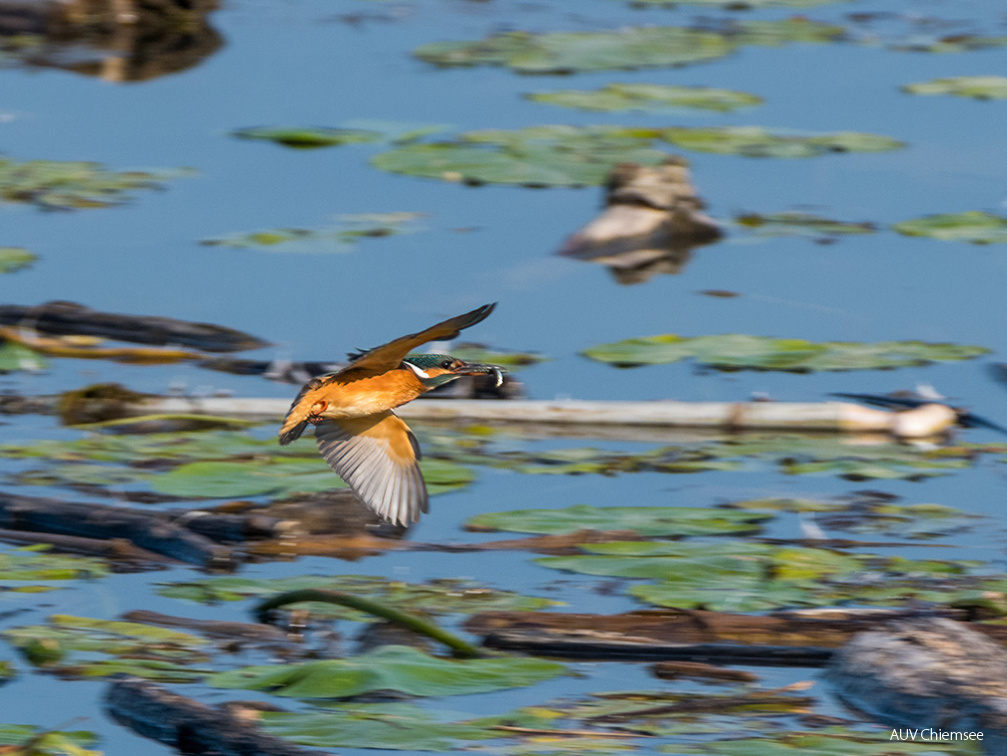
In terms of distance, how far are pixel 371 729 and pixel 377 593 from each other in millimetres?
965

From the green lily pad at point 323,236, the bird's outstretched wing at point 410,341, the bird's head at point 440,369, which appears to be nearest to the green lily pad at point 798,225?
the green lily pad at point 323,236

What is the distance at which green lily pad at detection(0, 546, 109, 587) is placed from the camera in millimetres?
4426

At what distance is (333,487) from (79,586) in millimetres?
965

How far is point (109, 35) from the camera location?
40.7 ft

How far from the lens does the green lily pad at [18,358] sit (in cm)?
641

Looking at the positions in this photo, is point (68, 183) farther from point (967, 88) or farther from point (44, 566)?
point (967, 88)

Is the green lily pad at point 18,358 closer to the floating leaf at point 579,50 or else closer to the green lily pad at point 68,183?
the green lily pad at point 68,183

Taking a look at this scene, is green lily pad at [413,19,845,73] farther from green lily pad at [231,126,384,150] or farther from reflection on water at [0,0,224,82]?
green lily pad at [231,126,384,150]

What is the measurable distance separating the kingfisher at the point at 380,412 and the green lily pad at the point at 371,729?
18.1 inches

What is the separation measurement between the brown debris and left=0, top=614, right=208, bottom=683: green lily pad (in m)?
4.38

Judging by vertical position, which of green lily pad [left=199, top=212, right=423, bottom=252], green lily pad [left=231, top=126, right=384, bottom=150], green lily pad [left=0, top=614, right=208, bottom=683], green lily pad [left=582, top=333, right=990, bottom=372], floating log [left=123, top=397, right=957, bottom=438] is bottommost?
green lily pad [left=0, top=614, right=208, bottom=683]

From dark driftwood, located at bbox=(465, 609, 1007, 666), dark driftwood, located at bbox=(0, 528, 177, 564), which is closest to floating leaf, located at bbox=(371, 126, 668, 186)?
dark driftwood, located at bbox=(0, 528, 177, 564)

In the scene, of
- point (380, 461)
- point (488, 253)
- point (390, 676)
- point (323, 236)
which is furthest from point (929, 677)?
point (323, 236)

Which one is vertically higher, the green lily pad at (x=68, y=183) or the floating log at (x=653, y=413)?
the green lily pad at (x=68, y=183)
